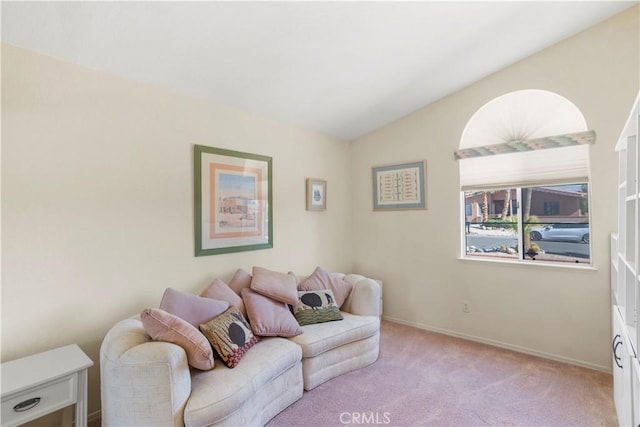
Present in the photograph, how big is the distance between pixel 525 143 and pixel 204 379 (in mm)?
3358

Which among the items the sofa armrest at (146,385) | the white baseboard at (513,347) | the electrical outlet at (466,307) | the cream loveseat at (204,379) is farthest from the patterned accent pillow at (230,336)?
the electrical outlet at (466,307)

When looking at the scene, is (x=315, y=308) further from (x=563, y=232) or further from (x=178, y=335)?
(x=563, y=232)

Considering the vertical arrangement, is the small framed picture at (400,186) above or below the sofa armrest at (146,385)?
above

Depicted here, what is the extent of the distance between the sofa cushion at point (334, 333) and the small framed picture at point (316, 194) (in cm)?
136

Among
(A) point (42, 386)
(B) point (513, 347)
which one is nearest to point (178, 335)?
(A) point (42, 386)

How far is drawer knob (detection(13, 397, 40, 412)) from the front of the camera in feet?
4.75

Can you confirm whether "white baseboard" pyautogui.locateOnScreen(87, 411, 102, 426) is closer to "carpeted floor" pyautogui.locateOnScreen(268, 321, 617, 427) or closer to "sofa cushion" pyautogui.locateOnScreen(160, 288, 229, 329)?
"sofa cushion" pyautogui.locateOnScreen(160, 288, 229, 329)

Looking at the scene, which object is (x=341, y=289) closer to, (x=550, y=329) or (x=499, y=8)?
(x=550, y=329)

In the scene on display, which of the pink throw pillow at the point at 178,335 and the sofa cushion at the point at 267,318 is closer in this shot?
the pink throw pillow at the point at 178,335

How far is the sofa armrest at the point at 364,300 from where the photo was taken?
2959 millimetres

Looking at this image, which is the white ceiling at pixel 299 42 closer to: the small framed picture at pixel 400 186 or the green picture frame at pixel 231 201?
the green picture frame at pixel 231 201

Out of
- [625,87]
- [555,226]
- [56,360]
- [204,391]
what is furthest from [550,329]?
[56,360]

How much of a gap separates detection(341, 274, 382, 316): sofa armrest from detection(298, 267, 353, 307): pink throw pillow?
0.21 feet

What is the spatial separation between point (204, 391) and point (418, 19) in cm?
275
